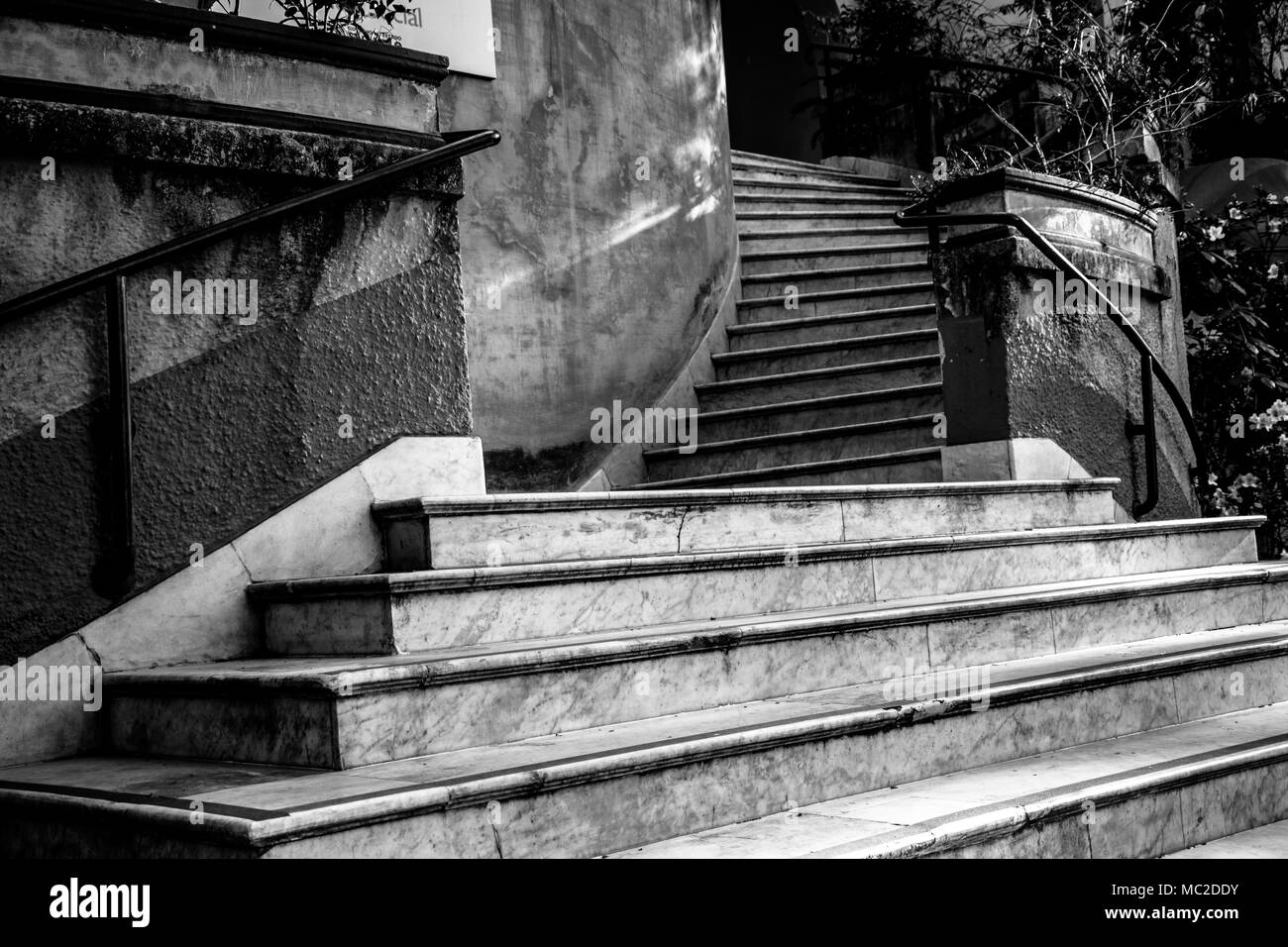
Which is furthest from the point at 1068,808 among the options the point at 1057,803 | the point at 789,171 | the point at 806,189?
the point at 789,171

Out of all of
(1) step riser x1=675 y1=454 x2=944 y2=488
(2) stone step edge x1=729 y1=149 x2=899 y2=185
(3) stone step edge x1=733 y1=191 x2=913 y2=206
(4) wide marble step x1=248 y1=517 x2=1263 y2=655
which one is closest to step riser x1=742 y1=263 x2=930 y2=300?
(3) stone step edge x1=733 y1=191 x2=913 y2=206

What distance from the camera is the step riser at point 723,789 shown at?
2283 millimetres

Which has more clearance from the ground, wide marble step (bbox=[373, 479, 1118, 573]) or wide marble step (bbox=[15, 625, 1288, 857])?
wide marble step (bbox=[373, 479, 1118, 573])

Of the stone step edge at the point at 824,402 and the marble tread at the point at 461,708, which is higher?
the stone step edge at the point at 824,402

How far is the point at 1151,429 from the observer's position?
5621 millimetres

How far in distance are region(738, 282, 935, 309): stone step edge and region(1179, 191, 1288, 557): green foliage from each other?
1549 mm

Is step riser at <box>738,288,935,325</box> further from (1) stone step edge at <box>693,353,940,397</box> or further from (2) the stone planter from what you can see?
(2) the stone planter

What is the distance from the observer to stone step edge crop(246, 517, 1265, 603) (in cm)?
308

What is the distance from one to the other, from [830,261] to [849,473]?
8.94 ft

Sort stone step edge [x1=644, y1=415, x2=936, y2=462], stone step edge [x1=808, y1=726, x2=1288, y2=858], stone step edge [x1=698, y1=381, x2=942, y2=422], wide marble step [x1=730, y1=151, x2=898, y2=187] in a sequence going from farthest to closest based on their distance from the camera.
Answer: wide marble step [x1=730, y1=151, x2=898, y2=187] → stone step edge [x1=698, y1=381, x2=942, y2=422] → stone step edge [x1=644, y1=415, x2=936, y2=462] → stone step edge [x1=808, y1=726, x2=1288, y2=858]

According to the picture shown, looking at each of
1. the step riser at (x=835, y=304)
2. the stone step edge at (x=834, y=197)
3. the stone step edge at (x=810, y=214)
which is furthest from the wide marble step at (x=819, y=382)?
the stone step edge at (x=834, y=197)

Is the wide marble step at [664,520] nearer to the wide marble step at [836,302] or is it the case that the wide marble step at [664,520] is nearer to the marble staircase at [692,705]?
the marble staircase at [692,705]

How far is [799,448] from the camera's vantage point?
624 centimetres

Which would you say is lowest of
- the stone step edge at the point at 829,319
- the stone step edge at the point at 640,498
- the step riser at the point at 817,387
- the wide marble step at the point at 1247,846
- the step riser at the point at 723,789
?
the wide marble step at the point at 1247,846
